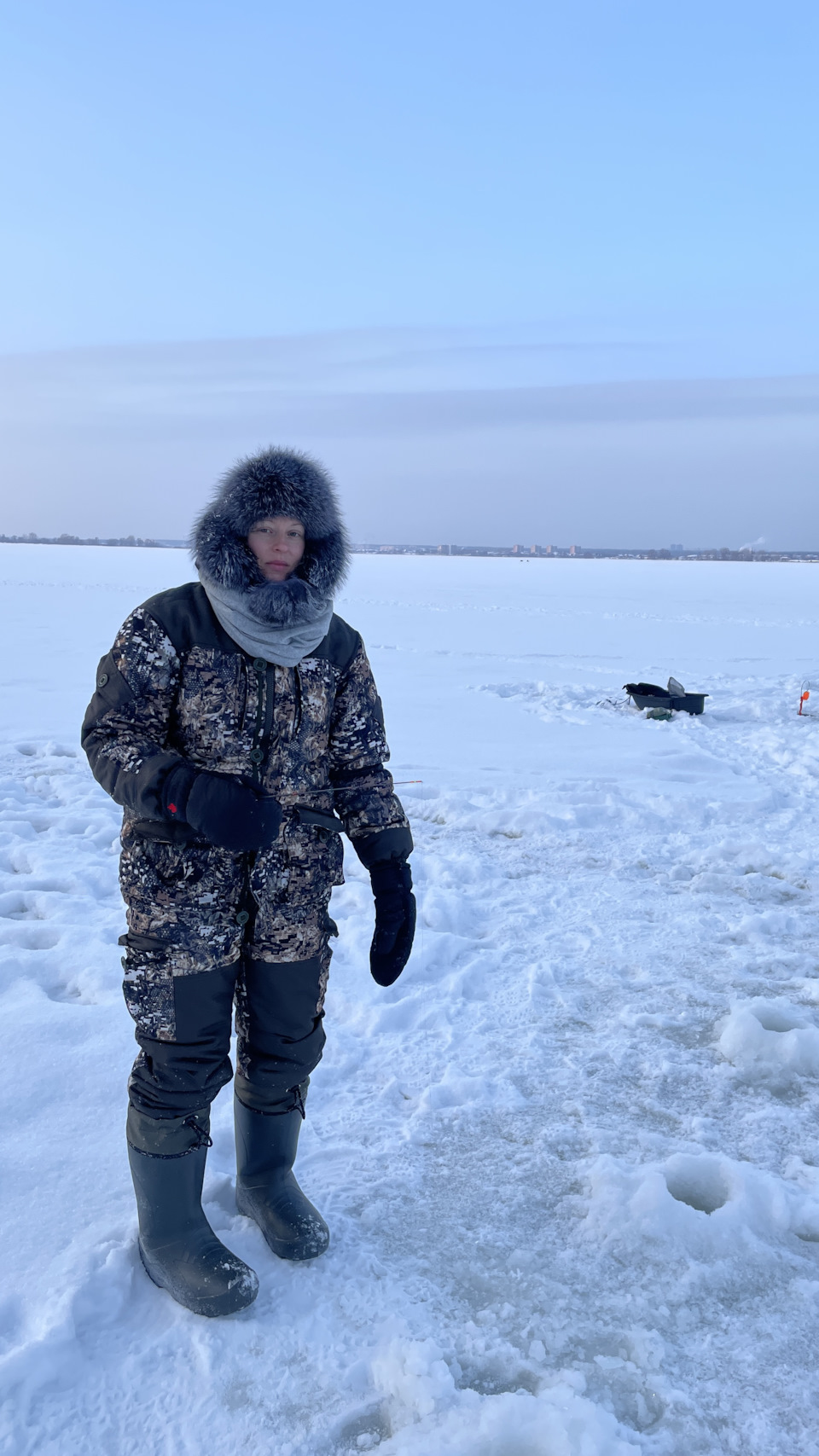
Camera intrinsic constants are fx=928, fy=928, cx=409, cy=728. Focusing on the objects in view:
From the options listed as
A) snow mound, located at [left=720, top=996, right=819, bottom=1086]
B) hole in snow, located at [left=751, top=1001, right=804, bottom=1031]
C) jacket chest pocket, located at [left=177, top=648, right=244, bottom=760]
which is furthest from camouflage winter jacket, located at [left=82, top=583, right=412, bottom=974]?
hole in snow, located at [left=751, top=1001, right=804, bottom=1031]

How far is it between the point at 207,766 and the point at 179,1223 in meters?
1.01

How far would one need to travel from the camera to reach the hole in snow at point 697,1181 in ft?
7.89

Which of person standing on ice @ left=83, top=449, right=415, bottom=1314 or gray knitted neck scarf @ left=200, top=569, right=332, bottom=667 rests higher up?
gray knitted neck scarf @ left=200, top=569, right=332, bottom=667

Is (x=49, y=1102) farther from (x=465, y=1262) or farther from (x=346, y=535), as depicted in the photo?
(x=346, y=535)

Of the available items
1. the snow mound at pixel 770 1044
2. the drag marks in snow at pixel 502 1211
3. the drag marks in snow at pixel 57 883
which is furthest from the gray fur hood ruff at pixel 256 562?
the snow mound at pixel 770 1044

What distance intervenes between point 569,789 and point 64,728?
13.7ft

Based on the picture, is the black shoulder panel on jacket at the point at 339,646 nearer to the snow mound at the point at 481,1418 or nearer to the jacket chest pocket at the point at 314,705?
the jacket chest pocket at the point at 314,705

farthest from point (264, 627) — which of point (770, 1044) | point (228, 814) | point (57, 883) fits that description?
point (57, 883)

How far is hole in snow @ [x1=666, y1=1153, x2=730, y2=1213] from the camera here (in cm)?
241

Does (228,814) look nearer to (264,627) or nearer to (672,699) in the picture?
(264,627)

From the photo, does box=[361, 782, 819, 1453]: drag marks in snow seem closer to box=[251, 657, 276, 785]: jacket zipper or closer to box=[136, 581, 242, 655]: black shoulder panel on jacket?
box=[251, 657, 276, 785]: jacket zipper

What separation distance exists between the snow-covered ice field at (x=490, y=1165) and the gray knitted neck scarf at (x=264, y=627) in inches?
53.9

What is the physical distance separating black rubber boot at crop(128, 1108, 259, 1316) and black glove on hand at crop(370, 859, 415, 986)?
0.55m

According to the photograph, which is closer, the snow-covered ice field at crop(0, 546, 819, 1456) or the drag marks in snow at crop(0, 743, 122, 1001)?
the snow-covered ice field at crop(0, 546, 819, 1456)
